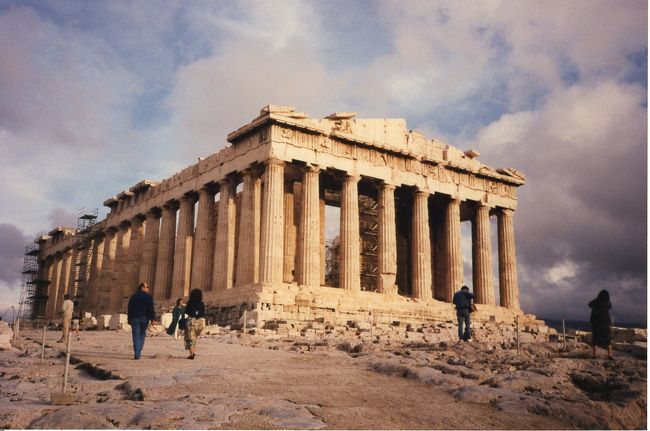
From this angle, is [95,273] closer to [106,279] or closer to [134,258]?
[106,279]

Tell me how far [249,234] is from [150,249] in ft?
35.2

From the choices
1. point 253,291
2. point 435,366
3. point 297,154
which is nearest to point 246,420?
point 435,366

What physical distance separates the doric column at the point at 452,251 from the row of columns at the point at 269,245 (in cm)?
5

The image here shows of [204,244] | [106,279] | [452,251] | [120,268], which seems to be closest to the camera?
[204,244]

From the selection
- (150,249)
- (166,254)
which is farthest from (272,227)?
(150,249)

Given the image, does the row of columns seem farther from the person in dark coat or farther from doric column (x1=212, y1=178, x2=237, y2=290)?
the person in dark coat

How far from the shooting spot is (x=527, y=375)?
36.3 ft

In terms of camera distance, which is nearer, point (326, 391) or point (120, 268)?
point (326, 391)

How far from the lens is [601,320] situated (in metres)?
15.0

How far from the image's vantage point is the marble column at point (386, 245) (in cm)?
3294

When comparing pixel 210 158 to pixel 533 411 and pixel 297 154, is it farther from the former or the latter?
pixel 533 411

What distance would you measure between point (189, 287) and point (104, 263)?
11123 mm

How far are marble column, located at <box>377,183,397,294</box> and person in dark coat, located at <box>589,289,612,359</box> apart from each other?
17746mm

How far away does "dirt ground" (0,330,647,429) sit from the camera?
320 inches
